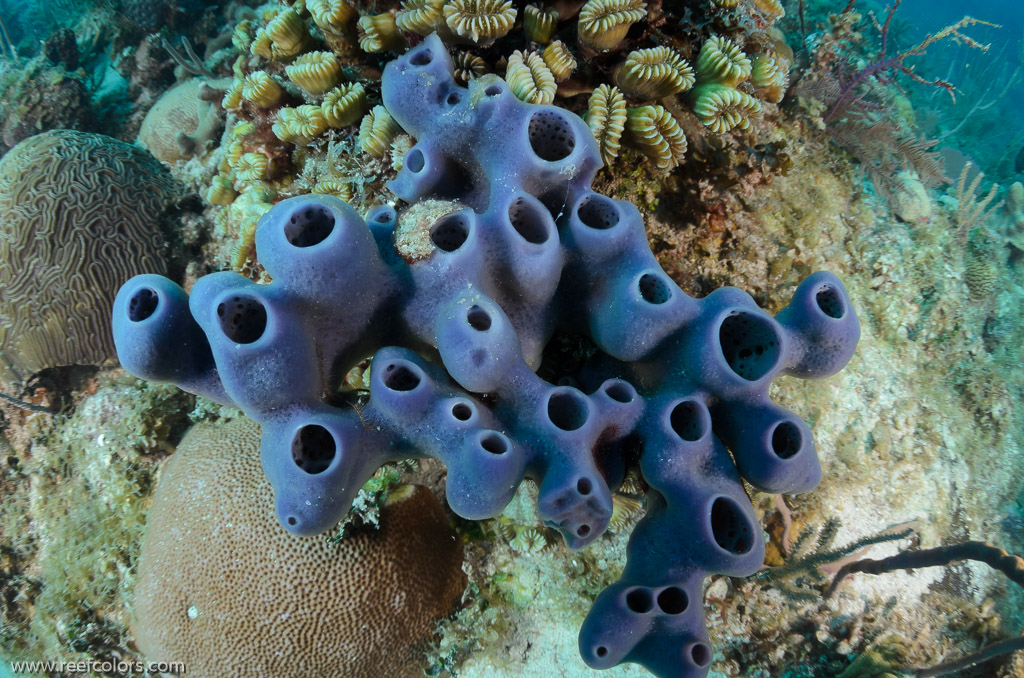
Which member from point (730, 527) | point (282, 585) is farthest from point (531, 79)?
point (282, 585)

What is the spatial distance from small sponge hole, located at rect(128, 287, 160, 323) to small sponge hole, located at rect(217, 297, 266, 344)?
30 cm

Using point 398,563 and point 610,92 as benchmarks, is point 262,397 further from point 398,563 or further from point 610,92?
point 610,92

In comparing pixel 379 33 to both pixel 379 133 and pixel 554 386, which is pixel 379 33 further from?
pixel 554 386

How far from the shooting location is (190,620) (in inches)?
105

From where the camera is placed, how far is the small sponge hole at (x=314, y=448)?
5.27 feet

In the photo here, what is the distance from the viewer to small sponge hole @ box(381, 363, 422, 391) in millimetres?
1718

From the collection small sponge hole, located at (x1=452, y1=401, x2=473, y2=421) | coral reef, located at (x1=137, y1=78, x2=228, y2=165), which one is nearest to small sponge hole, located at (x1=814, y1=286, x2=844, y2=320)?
small sponge hole, located at (x1=452, y1=401, x2=473, y2=421)

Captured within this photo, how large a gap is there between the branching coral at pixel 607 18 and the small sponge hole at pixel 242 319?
196 centimetres

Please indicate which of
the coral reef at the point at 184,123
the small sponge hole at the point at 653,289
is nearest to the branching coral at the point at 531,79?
the small sponge hole at the point at 653,289

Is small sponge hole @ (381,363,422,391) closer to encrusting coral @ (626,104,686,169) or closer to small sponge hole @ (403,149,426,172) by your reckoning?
small sponge hole @ (403,149,426,172)

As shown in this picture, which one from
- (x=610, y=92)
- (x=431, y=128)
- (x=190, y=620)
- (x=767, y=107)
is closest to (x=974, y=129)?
(x=767, y=107)

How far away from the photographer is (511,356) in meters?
1.73

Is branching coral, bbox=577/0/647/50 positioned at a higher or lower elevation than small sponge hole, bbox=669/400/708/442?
higher

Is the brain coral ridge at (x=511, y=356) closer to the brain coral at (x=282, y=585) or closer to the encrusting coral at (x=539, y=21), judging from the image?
the encrusting coral at (x=539, y=21)
